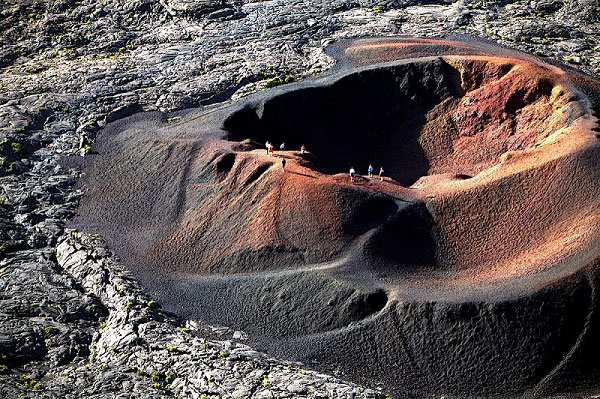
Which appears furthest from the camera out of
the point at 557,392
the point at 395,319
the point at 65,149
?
the point at 65,149

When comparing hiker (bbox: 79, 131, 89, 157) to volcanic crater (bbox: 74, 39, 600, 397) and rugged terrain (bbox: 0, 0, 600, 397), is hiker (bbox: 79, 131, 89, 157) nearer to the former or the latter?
rugged terrain (bbox: 0, 0, 600, 397)

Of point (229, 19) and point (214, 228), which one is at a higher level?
point (229, 19)

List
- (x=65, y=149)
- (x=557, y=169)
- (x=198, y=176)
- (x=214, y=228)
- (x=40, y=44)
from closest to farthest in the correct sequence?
1. (x=557, y=169)
2. (x=214, y=228)
3. (x=198, y=176)
4. (x=65, y=149)
5. (x=40, y=44)

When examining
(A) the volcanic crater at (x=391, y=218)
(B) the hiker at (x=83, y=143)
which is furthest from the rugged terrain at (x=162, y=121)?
(B) the hiker at (x=83, y=143)

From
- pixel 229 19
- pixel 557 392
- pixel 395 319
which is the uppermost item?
pixel 229 19

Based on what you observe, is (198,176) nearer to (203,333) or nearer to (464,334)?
(203,333)

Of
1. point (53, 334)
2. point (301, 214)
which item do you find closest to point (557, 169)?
point (301, 214)

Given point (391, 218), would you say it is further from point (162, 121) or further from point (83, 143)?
Answer: point (83, 143)
